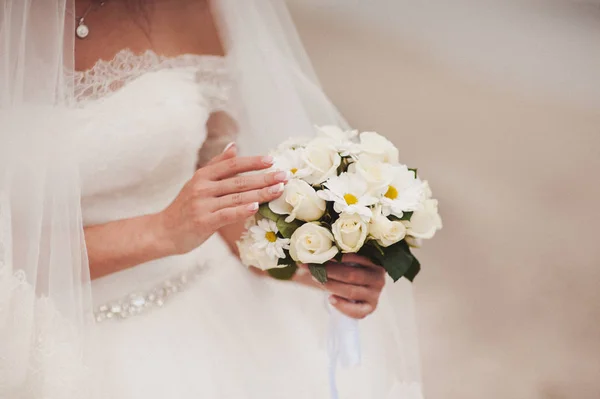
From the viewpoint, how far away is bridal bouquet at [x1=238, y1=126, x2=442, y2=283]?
66cm

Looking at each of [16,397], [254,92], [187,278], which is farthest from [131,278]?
[254,92]

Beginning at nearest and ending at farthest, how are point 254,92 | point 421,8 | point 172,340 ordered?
point 172,340, point 254,92, point 421,8

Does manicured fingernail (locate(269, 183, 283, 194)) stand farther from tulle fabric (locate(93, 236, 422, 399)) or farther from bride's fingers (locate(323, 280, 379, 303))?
tulle fabric (locate(93, 236, 422, 399))

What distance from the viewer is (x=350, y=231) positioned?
2.13 ft

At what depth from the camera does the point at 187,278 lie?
93 centimetres

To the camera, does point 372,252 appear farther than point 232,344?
No

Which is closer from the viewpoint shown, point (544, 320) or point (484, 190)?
point (544, 320)

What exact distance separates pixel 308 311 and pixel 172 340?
253 millimetres

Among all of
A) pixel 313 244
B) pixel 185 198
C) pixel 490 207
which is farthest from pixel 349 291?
pixel 490 207

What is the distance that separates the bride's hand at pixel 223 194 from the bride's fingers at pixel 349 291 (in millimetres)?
168

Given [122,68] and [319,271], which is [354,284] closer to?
[319,271]

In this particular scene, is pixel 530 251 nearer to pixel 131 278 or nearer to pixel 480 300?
pixel 480 300

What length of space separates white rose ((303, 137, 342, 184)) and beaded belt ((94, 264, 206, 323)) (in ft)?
1.14

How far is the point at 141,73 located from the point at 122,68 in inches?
1.2
